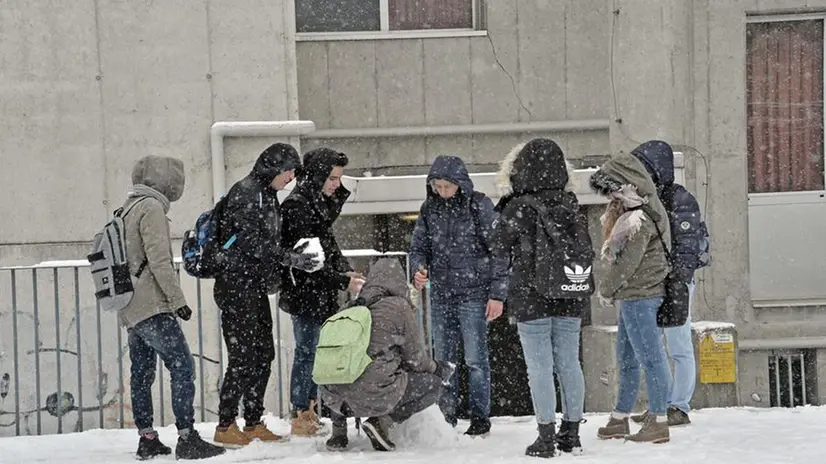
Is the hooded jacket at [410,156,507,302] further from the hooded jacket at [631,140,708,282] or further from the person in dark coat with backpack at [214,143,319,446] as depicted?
the hooded jacket at [631,140,708,282]

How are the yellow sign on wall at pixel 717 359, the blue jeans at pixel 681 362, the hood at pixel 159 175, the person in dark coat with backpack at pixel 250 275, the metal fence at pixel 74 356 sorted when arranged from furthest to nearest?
1. the metal fence at pixel 74 356
2. the yellow sign on wall at pixel 717 359
3. the blue jeans at pixel 681 362
4. the person in dark coat with backpack at pixel 250 275
5. the hood at pixel 159 175

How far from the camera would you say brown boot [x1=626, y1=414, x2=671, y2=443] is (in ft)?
21.8

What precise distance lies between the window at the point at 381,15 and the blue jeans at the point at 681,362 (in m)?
5.46

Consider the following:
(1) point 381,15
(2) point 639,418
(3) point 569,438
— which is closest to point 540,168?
(3) point 569,438

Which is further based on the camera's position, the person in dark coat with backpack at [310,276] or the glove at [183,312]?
the person in dark coat with backpack at [310,276]

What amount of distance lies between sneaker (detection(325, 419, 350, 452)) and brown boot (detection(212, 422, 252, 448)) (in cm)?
54

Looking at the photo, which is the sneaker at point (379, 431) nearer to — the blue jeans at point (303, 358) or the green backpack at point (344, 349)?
the green backpack at point (344, 349)

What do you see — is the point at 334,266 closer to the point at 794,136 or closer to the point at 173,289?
the point at 173,289

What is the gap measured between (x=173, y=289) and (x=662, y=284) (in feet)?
9.48

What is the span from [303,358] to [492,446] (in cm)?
129

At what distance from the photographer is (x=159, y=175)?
21.1ft

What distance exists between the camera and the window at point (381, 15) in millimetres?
11797

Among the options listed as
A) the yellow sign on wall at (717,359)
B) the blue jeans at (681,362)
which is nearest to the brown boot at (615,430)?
the blue jeans at (681,362)

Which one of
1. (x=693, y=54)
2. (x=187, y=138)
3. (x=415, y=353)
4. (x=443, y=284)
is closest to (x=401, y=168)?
(x=187, y=138)
